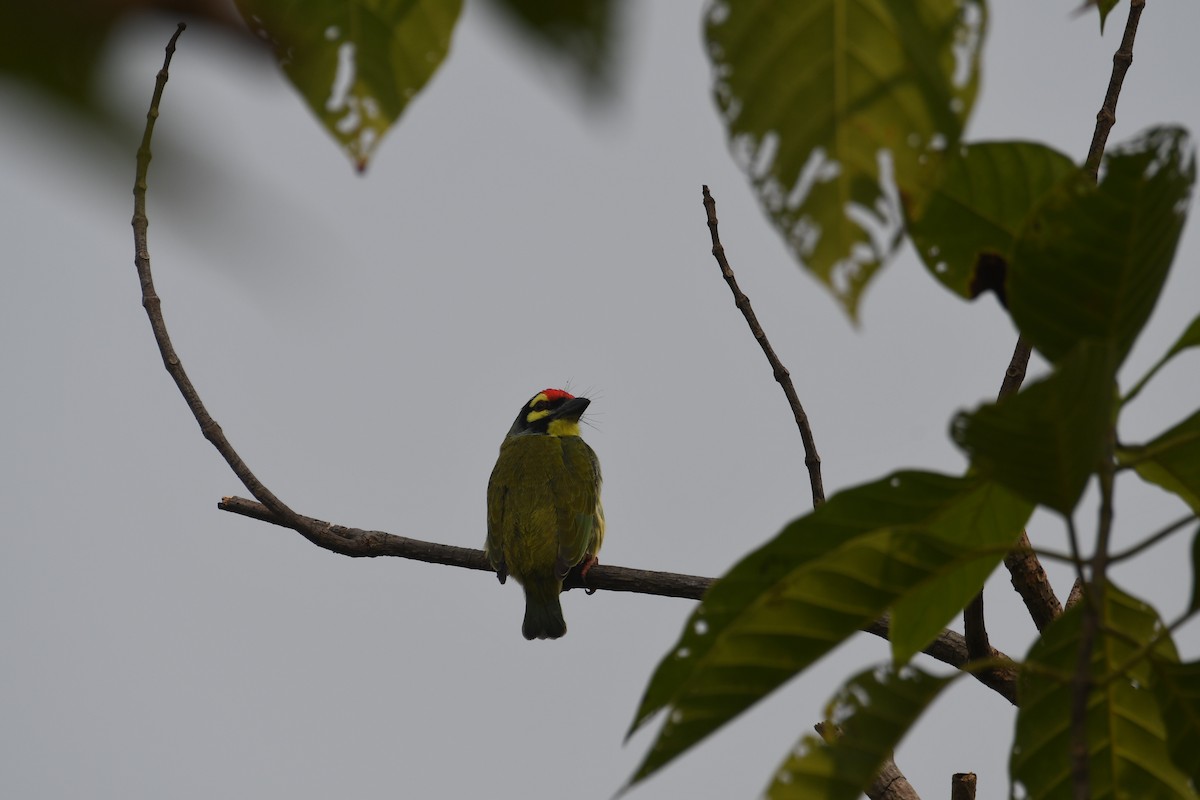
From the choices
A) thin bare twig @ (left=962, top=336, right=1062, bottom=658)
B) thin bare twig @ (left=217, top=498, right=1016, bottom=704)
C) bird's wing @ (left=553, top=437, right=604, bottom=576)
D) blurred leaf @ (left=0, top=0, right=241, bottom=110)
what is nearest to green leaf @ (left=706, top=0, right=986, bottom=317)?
blurred leaf @ (left=0, top=0, right=241, bottom=110)

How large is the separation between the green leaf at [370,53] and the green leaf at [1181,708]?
1.23 m

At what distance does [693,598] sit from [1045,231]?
300 centimetres

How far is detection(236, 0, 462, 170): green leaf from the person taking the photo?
0.61 m

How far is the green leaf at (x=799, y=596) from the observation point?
4.31ft

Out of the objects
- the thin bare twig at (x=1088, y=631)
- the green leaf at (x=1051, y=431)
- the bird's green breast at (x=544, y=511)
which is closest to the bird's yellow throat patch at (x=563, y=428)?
the bird's green breast at (x=544, y=511)

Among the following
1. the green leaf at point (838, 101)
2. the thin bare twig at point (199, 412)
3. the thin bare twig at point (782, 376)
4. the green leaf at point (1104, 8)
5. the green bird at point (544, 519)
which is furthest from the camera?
the green bird at point (544, 519)

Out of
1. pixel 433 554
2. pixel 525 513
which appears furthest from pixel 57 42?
pixel 525 513

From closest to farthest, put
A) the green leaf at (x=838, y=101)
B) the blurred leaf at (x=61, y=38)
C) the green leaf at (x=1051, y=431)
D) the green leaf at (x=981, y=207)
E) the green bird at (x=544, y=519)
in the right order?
the blurred leaf at (x=61, y=38), the green leaf at (x=838, y=101), the green leaf at (x=1051, y=431), the green leaf at (x=981, y=207), the green bird at (x=544, y=519)

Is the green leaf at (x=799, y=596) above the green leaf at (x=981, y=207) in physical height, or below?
below

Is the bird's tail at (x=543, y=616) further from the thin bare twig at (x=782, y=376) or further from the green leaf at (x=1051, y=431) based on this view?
the green leaf at (x=1051, y=431)

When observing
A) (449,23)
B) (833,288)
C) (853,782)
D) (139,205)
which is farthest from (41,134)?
(853,782)

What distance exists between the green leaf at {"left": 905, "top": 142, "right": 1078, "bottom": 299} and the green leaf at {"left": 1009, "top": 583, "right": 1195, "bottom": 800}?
0.46 meters

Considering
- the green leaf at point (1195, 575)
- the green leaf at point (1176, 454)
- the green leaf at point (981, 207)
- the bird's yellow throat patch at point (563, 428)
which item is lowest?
the green leaf at point (1195, 575)

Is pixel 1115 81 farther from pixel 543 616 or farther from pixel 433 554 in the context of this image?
pixel 543 616
